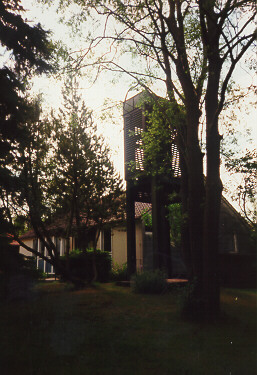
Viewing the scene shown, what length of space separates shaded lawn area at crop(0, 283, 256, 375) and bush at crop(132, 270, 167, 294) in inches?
82.2

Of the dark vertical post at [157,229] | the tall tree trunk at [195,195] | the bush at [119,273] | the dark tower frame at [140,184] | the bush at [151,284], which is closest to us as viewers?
the tall tree trunk at [195,195]

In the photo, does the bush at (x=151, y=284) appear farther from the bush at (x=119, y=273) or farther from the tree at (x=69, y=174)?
the bush at (x=119, y=273)

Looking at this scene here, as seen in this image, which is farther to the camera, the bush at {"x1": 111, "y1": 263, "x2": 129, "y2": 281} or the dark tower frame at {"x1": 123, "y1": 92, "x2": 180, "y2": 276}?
the bush at {"x1": 111, "y1": 263, "x2": 129, "y2": 281}

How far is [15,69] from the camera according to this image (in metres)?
9.30

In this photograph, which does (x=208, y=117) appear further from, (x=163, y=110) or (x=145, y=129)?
(x=145, y=129)

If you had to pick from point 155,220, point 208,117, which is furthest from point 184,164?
point 155,220

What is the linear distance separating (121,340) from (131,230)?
940 centimetres

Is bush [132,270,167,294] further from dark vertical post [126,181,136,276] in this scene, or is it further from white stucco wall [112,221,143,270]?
white stucco wall [112,221,143,270]

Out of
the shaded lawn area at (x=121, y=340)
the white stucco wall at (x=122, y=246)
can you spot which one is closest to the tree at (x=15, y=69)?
the shaded lawn area at (x=121, y=340)

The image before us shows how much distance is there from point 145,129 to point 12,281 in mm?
9038

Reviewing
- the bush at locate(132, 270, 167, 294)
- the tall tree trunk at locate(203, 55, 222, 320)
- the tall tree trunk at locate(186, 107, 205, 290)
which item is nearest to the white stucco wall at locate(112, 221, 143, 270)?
the bush at locate(132, 270, 167, 294)

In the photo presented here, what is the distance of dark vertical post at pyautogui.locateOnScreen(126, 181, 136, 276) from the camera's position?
15.1 meters

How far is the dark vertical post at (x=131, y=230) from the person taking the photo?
15125 mm

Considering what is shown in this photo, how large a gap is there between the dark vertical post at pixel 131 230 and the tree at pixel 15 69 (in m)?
7.46
